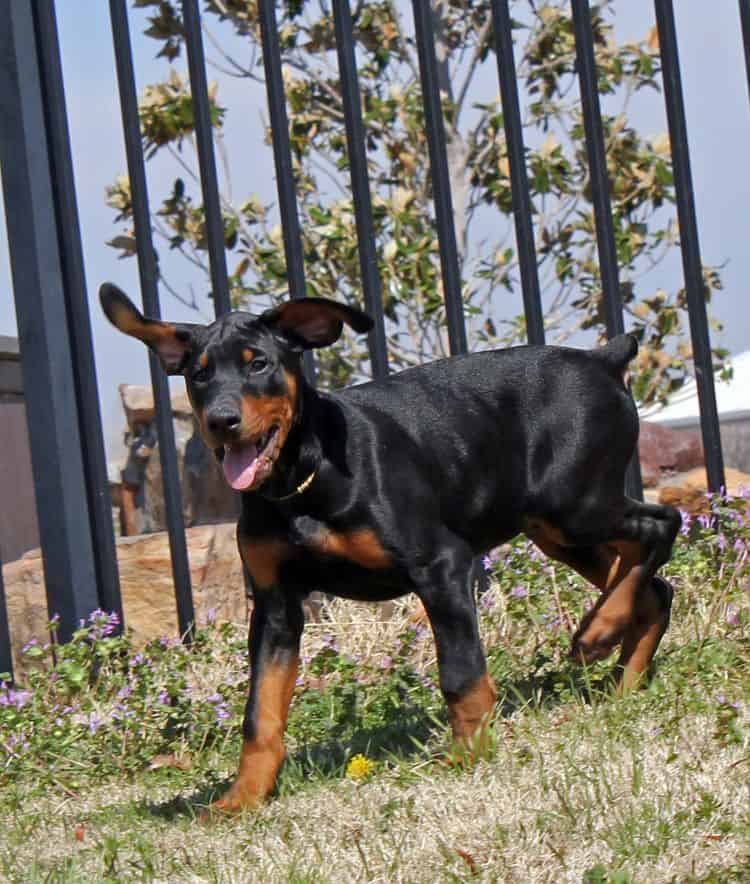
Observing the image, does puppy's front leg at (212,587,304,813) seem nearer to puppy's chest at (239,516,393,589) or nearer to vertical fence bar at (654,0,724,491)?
puppy's chest at (239,516,393,589)

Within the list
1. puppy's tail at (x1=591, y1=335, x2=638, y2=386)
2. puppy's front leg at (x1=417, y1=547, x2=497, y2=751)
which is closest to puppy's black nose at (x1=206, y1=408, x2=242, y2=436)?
puppy's front leg at (x1=417, y1=547, x2=497, y2=751)

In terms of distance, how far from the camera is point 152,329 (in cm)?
334

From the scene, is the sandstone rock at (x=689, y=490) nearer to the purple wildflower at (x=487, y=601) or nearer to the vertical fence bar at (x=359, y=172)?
the purple wildflower at (x=487, y=601)

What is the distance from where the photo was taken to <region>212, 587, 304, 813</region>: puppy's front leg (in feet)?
10.5

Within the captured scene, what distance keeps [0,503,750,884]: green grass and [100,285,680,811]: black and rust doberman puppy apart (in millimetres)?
196

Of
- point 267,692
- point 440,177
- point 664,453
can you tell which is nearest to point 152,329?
point 267,692

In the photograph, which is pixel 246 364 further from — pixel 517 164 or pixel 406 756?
pixel 517 164

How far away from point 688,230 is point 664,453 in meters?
5.59

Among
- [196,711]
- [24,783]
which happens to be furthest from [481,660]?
[24,783]

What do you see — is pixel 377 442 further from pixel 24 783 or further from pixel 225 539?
pixel 225 539

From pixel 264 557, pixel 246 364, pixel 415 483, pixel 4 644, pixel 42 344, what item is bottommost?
pixel 4 644

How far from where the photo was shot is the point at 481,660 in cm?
321

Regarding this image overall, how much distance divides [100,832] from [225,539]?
9.68ft

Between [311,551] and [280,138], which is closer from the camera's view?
[311,551]
